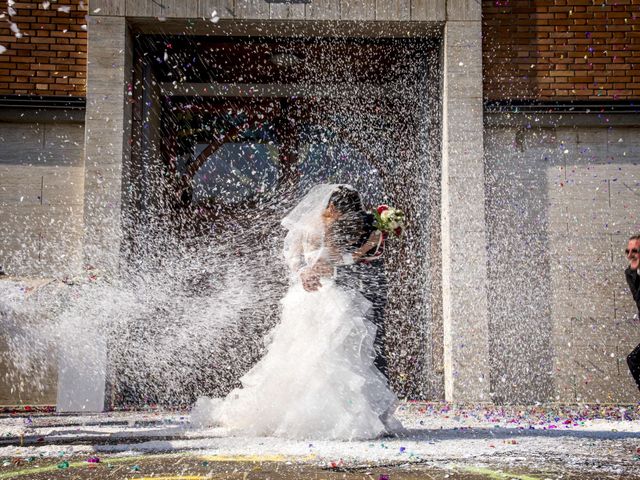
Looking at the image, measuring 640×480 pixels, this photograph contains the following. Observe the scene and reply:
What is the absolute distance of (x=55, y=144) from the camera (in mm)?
9125

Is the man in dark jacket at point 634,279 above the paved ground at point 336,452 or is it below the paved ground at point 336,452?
above

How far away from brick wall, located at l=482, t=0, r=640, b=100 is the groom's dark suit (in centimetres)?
411

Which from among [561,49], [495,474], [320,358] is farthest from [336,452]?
[561,49]

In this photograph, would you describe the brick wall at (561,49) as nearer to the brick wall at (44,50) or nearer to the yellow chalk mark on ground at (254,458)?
the brick wall at (44,50)

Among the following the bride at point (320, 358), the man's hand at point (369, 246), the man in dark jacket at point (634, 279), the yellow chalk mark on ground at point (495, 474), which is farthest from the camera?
the man in dark jacket at point (634, 279)

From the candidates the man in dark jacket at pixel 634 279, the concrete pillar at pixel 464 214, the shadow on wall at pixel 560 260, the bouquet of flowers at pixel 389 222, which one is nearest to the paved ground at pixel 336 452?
the man in dark jacket at pixel 634 279

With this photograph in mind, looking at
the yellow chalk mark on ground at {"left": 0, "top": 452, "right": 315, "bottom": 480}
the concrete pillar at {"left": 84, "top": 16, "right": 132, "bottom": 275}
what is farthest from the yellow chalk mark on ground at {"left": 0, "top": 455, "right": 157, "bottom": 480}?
the concrete pillar at {"left": 84, "top": 16, "right": 132, "bottom": 275}

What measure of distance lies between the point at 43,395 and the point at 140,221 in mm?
2255

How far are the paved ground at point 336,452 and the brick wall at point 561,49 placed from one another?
13.3 ft

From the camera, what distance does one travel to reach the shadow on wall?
888 cm

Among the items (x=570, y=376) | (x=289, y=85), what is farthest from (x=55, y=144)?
(x=570, y=376)

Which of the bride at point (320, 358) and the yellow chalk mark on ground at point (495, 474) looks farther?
the bride at point (320, 358)

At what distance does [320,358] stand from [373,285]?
73 centimetres

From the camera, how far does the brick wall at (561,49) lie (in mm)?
9148
